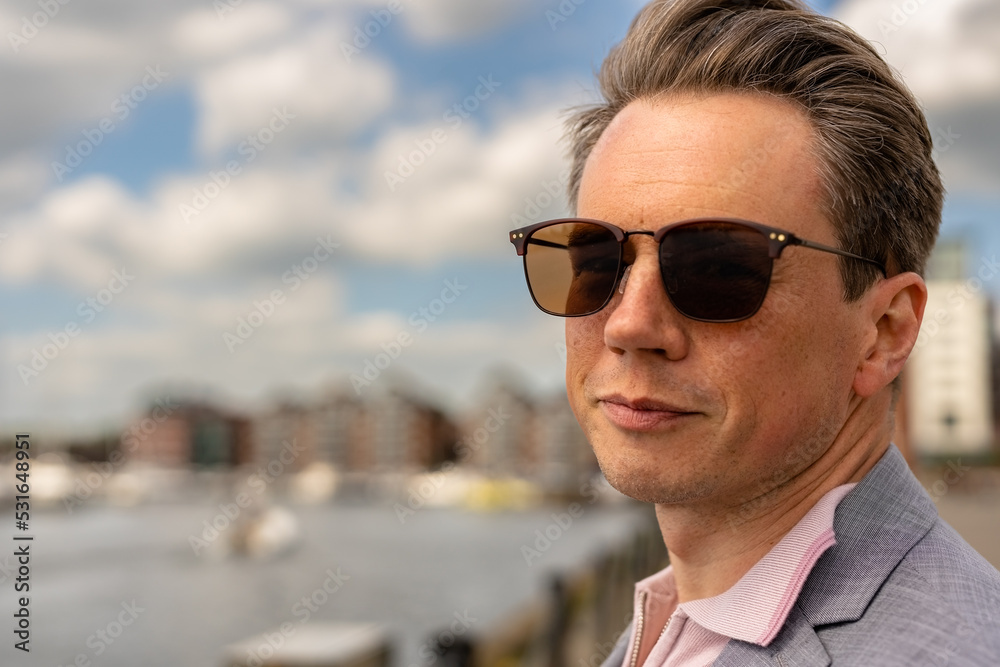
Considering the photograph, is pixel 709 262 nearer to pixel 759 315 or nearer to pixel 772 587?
pixel 759 315

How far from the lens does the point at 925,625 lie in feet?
3.39

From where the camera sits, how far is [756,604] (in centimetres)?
125

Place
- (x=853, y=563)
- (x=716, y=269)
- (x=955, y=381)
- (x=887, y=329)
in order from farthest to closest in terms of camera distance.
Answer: (x=955, y=381)
(x=887, y=329)
(x=716, y=269)
(x=853, y=563)

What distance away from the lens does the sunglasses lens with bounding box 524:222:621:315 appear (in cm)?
144

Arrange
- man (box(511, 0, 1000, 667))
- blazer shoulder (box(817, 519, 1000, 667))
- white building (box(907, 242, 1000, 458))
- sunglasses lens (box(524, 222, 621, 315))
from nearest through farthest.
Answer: blazer shoulder (box(817, 519, 1000, 667)) → man (box(511, 0, 1000, 667)) → sunglasses lens (box(524, 222, 621, 315)) → white building (box(907, 242, 1000, 458))

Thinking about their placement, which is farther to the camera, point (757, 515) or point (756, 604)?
point (757, 515)

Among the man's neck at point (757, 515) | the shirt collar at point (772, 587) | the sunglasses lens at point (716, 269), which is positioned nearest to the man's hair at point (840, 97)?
the sunglasses lens at point (716, 269)

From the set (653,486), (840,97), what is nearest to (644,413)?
(653,486)

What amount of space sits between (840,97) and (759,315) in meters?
0.39

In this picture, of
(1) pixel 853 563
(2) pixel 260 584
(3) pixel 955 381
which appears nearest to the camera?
(1) pixel 853 563

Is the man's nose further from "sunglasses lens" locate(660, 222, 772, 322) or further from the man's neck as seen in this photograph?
the man's neck

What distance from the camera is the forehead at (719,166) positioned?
132 cm

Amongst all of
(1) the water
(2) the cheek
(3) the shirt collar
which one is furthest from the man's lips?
(1) the water

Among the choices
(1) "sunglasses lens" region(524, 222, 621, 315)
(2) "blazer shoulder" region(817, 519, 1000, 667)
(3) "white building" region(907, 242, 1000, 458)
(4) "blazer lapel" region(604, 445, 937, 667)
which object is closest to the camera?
(2) "blazer shoulder" region(817, 519, 1000, 667)
